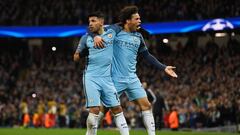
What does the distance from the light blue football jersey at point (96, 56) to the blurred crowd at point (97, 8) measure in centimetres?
2011

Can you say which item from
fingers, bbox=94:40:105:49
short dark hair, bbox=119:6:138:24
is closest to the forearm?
short dark hair, bbox=119:6:138:24

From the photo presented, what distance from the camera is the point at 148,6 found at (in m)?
32.6

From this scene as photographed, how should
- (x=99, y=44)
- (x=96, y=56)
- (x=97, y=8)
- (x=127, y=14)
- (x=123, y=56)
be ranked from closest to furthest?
1. (x=99, y=44)
2. (x=96, y=56)
3. (x=123, y=56)
4. (x=127, y=14)
5. (x=97, y=8)

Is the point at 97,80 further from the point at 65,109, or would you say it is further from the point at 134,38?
the point at 65,109

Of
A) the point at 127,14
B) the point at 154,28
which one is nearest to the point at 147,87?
the point at 154,28

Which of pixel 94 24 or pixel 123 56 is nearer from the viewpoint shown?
pixel 94 24

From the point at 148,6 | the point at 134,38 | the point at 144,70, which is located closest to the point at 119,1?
the point at 148,6

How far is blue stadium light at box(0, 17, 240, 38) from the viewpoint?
28.0 m

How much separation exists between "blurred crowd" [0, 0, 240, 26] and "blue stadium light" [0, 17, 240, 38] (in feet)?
2.52

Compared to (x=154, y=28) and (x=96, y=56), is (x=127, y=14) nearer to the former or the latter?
(x=96, y=56)

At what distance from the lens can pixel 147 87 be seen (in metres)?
25.8

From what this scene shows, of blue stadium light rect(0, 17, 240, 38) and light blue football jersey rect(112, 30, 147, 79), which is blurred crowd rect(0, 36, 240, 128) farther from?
light blue football jersey rect(112, 30, 147, 79)

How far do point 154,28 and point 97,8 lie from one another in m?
4.64

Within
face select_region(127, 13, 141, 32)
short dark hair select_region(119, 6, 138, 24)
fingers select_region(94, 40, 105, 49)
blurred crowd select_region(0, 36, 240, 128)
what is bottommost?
blurred crowd select_region(0, 36, 240, 128)
